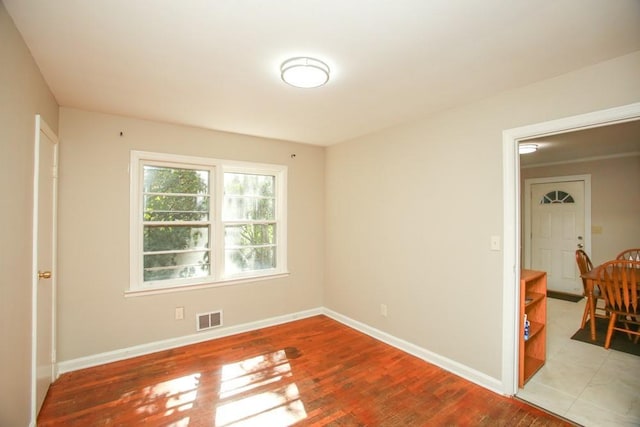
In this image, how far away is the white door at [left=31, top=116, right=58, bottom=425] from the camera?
6.50 ft

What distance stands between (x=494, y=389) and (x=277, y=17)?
3065 millimetres

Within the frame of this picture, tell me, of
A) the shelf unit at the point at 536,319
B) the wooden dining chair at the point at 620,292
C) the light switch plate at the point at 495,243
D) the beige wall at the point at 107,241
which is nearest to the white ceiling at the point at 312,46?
the beige wall at the point at 107,241

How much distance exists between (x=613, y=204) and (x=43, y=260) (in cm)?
728

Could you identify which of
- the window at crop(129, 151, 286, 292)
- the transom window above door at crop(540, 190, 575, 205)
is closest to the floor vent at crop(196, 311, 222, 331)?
the window at crop(129, 151, 286, 292)

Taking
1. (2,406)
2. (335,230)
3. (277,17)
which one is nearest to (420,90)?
(277,17)

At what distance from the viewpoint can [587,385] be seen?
2510mm

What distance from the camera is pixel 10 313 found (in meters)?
1.57

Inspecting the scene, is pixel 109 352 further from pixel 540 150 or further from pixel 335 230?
pixel 540 150

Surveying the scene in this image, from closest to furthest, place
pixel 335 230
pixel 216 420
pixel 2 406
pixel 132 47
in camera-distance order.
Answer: pixel 2 406 < pixel 132 47 < pixel 216 420 < pixel 335 230

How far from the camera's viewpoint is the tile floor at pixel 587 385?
2.15m

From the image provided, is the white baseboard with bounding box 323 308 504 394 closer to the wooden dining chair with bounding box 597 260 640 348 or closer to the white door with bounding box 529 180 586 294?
the wooden dining chair with bounding box 597 260 640 348

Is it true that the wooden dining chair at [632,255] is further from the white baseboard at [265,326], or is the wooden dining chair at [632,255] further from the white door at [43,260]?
the white door at [43,260]

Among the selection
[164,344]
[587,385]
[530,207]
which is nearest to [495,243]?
[587,385]

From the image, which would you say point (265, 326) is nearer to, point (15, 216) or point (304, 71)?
point (15, 216)
